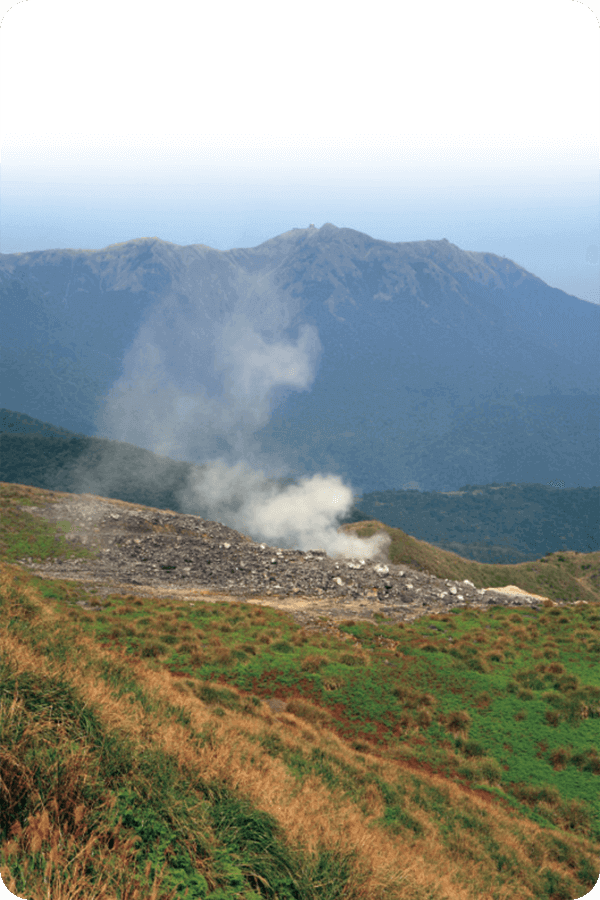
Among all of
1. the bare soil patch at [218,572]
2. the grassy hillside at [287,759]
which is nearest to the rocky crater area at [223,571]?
the bare soil patch at [218,572]

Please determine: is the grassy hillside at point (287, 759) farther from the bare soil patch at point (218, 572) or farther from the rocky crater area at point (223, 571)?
the rocky crater area at point (223, 571)

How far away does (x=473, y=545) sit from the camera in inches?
7844

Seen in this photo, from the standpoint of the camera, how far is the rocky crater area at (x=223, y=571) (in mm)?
25312

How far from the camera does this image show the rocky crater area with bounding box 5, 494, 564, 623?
25.3m

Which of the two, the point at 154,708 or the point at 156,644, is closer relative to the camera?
the point at 154,708

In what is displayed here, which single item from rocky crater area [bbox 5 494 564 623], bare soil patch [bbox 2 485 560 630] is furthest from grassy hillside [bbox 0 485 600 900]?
rocky crater area [bbox 5 494 564 623]

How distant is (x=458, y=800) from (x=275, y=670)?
6.41 metres

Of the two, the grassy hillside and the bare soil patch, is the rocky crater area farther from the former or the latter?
the grassy hillside

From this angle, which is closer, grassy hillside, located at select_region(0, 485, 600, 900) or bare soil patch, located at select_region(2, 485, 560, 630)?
grassy hillside, located at select_region(0, 485, 600, 900)

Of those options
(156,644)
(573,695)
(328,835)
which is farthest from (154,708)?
(573,695)

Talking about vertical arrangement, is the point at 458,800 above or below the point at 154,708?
below

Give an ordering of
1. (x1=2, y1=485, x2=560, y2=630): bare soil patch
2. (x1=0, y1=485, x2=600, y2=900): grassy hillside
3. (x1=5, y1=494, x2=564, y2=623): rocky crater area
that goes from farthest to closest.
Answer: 1. (x1=5, y1=494, x2=564, y2=623): rocky crater area
2. (x1=2, y1=485, x2=560, y2=630): bare soil patch
3. (x1=0, y1=485, x2=600, y2=900): grassy hillside

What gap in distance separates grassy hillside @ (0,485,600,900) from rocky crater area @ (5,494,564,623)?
19.1ft

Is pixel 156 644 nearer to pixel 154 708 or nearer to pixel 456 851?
pixel 154 708
